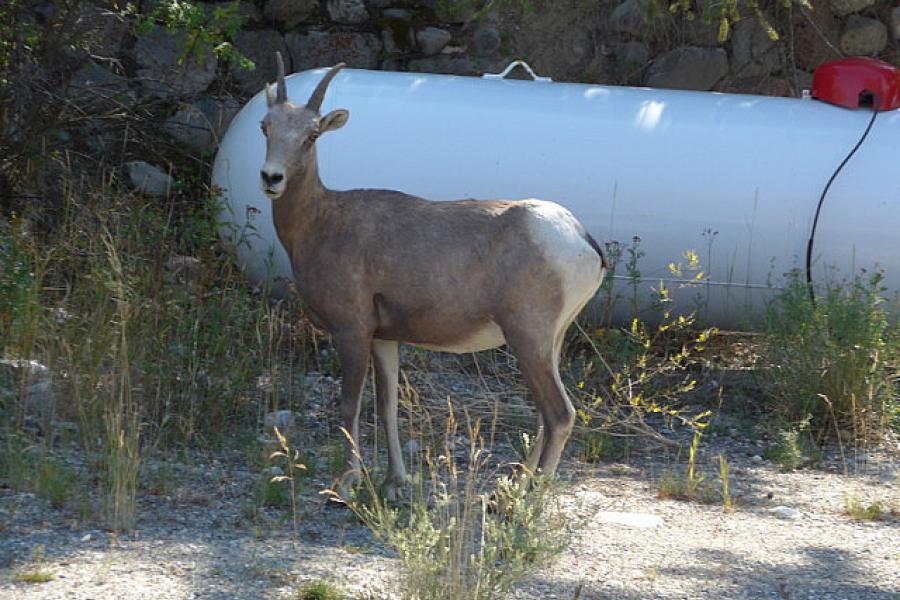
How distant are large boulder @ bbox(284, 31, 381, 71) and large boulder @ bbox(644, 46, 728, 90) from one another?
2666 mm

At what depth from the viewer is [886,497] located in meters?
6.87

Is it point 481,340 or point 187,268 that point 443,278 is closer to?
point 481,340

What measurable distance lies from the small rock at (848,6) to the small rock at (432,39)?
371 centimetres

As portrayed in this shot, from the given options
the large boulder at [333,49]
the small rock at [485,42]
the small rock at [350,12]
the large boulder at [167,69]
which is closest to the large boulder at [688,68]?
the small rock at [485,42]

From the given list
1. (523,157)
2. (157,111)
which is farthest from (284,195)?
(157,111)

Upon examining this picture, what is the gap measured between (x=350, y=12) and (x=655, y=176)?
4728 millimetres

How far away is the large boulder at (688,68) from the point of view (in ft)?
41.1

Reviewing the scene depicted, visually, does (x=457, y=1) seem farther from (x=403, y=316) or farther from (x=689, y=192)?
(x=403, y=316)

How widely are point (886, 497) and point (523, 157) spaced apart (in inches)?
138

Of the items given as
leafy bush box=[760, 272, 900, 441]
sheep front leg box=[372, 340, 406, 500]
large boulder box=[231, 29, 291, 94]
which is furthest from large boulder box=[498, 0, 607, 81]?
sheep front leg box=[372, 340, 406, 500]

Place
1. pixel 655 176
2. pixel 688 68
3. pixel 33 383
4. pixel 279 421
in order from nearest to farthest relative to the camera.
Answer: pixel 33 383, pixel 279 421, pixel 655 176, pixel 688 68

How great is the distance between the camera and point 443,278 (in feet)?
20.7

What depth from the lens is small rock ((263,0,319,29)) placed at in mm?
12719

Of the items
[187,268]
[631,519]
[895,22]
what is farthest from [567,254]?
[895,22]
